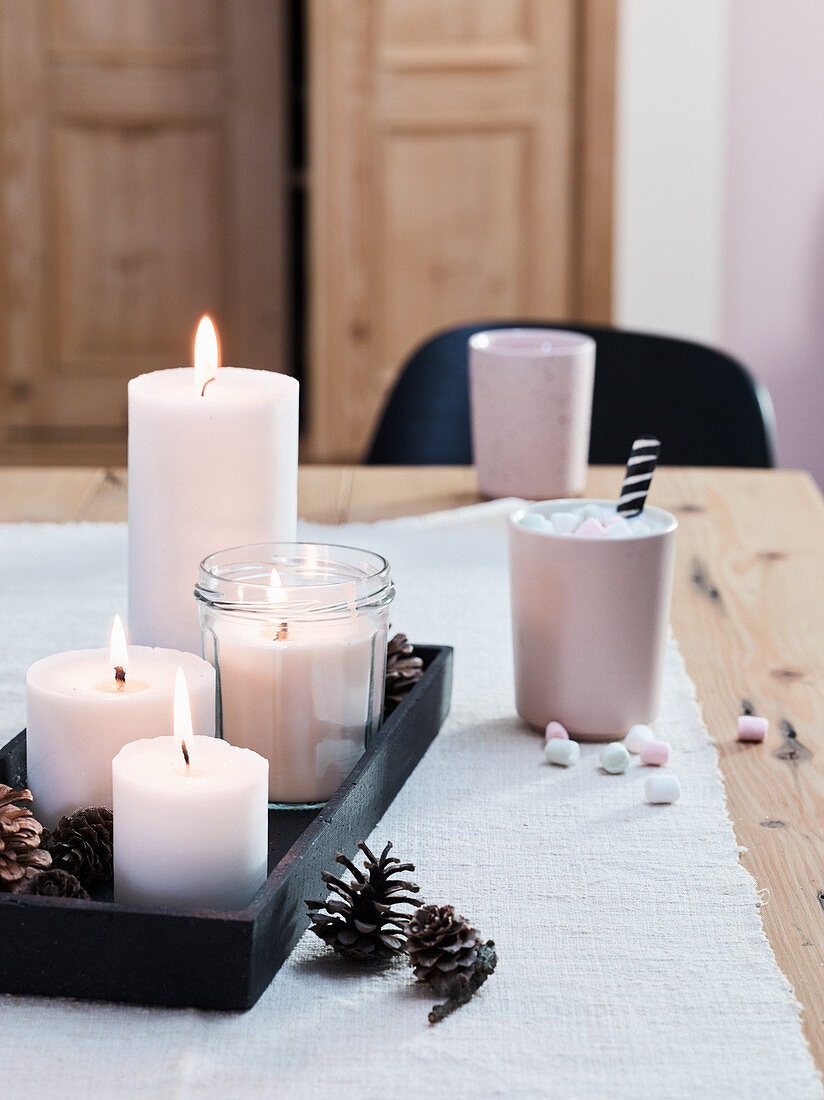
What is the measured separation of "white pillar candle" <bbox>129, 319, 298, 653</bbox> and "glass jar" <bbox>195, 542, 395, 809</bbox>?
0.05 m

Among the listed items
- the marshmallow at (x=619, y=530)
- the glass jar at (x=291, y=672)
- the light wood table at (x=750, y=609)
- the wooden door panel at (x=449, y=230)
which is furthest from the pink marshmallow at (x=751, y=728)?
the wooden door panel at (x=449, y=230)

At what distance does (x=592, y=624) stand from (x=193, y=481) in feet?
0.72

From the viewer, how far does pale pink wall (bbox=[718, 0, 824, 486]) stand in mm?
2963

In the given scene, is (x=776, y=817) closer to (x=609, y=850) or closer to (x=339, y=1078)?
(x=609, y=850)

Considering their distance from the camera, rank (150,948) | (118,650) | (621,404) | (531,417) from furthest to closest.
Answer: (621,404) → (531,417) → (118,650) → (150,948)

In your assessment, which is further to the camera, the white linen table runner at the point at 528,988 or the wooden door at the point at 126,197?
the wooden door at the point at 126,197

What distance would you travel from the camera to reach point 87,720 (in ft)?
1.81

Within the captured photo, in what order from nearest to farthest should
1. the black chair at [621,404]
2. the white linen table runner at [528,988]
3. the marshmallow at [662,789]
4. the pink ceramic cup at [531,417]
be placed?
1. the white linen table runner at [528,988]
2. the marshmallow at [662,789]
3. the pink ceramic cup at [531,417]
4. the black chair at [621,404]

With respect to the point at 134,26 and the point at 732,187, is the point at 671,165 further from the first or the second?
the point at 134,26

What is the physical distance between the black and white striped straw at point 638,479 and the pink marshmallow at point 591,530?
A: 1.3 inches

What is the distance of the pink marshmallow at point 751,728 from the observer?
0.74 meters

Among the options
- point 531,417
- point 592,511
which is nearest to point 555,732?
point 592,511

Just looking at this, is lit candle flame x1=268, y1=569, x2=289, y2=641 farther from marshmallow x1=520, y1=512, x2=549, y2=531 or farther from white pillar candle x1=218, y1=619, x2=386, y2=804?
marshmallow x1=520, y1=512, x2=549, y2=531

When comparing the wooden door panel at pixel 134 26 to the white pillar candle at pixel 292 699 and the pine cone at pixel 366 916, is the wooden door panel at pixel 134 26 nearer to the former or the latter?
the white pillar candle at pixel 292 699
